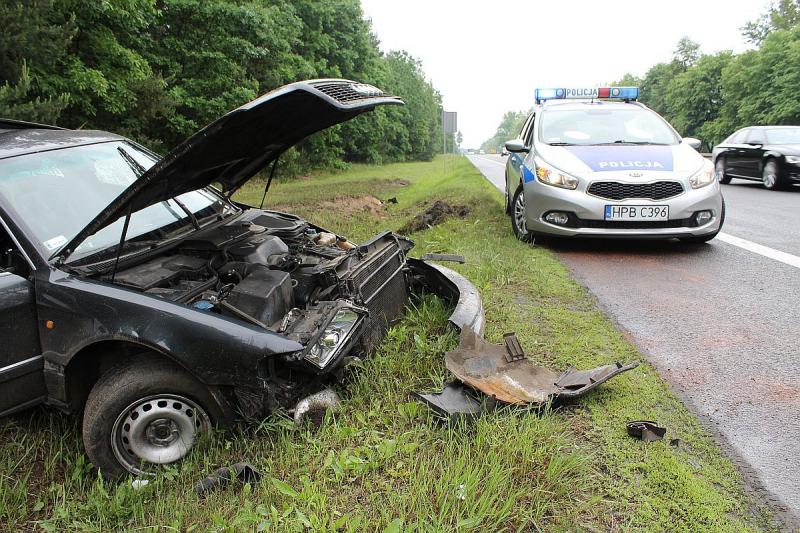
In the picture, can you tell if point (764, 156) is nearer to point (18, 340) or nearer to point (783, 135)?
point (783, 135)

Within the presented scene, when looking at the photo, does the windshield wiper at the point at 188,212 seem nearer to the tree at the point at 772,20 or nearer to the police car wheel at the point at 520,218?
the police car wheel at the point at 520,218

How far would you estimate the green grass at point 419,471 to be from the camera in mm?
2105

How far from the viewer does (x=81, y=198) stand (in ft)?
10.4

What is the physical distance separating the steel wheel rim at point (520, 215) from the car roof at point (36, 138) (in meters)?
4.54

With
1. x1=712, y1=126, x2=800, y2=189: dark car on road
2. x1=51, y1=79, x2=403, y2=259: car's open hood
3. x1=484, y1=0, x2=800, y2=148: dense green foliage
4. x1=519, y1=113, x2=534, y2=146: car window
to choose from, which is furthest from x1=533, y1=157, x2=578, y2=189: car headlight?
x1=484, y1=0, x2=800, y2=148: dense green foliage

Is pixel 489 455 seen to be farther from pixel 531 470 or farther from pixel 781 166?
pixel 781 166

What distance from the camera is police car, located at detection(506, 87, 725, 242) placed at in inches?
228

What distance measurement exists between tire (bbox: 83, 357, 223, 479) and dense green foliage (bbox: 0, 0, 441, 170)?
7.35m

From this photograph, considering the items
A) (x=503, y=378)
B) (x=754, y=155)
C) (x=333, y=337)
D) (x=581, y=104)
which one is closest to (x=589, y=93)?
(x=581, y=104)

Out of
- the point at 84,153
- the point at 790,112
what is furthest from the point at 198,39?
the point at 790,112

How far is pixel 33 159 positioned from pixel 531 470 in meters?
3.14

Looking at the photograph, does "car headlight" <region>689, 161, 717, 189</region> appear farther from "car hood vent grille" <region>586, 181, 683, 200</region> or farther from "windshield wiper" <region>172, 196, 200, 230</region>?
"windshield wiper" <region>172, 196, 200, 230</region>

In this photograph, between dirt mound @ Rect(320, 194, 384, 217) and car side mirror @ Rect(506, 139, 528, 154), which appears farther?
dirt mound @ Rect(320, 194, 384, 217)

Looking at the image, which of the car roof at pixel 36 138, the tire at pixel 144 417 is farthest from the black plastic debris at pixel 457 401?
the car roof at pixel 36 138
